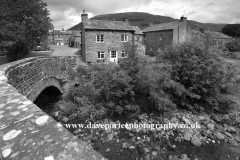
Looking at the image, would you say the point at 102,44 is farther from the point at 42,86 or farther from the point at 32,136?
the point at 32,136

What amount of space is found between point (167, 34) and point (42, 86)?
21.9 meters

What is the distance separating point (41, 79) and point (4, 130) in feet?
19.6

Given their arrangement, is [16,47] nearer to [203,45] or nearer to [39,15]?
[39,15]

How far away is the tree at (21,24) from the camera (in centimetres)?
1077

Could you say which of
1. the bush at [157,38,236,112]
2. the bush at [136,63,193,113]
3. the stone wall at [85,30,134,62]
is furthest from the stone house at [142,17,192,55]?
the bush at [136,63,193,113]

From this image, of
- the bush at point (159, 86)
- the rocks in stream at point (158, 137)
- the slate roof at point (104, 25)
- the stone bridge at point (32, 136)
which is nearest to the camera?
the stone bridge at point (32, 136)

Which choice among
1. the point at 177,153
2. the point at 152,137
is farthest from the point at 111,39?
the point at 177,153

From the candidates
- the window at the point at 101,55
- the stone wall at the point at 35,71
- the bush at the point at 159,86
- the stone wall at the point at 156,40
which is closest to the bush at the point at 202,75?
the bush at the point at 159,86

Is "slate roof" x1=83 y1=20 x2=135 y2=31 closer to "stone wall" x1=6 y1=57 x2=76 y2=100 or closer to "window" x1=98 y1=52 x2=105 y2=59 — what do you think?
"window" x1=98 y1=52 x2=105 y2=59

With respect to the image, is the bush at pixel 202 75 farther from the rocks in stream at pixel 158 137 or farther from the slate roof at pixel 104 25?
the slate roof at pixel 104 25

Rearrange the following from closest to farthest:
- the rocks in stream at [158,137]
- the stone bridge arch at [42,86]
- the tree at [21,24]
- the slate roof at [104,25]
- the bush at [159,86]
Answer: the stone bridge arch at [42,86] < the rocks in stream at [158,137] < the bush at [159,86] < the tree at [21,24] < the slate roof at [104,25]

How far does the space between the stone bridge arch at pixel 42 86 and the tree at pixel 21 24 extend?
5570 mm

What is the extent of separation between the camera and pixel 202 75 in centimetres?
872

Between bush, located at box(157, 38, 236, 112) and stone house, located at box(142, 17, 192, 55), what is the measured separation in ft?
38.3
